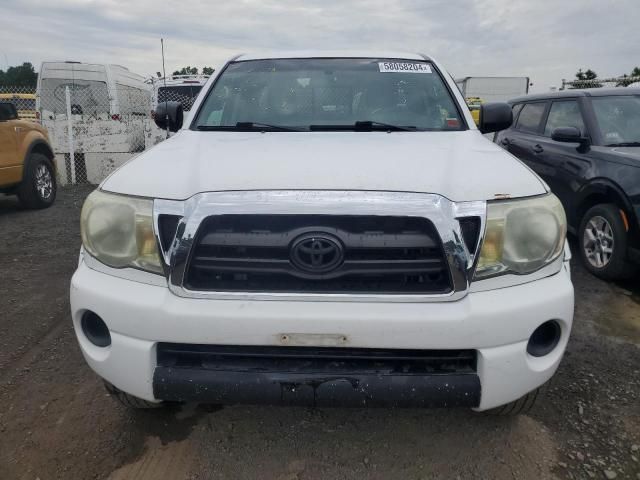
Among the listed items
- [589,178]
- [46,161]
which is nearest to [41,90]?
[46,161]

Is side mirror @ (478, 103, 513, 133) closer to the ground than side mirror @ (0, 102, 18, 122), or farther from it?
farther from it

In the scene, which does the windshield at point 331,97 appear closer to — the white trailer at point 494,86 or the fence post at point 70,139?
the fence post at point 70,139

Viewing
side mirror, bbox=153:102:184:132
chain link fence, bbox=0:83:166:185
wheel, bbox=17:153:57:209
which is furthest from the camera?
chain link fence, bbox=0:83:166:185

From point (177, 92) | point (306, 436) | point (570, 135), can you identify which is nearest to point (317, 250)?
point (306, 436)

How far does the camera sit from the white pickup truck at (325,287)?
190 centimetres

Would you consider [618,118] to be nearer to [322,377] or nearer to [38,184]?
[322,377]

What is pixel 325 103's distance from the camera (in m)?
3.26

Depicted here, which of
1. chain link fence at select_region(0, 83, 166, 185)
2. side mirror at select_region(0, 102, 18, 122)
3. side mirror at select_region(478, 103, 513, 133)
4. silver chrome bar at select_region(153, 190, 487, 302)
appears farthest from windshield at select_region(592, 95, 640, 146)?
chain link fence at select_region(0, 83, 166, 185)

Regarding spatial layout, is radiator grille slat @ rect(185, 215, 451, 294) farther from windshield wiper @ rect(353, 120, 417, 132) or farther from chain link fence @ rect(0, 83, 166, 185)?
chain link fence @ rect(0, 83, 166, 185)

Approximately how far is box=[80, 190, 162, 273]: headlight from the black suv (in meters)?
3.90

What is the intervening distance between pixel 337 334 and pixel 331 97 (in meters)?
1.88

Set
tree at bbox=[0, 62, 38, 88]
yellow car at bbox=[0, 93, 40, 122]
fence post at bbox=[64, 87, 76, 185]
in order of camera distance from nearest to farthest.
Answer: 1. fence post at bbox=[64, 87, 76, 185]
2. yellow car at bbox=[0, 93, 40, 122]
3. tree at bbox=[0, 62, 38, 88]

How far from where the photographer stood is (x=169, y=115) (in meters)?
3.64

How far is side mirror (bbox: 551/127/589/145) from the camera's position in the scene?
Answer: 4.89 m
